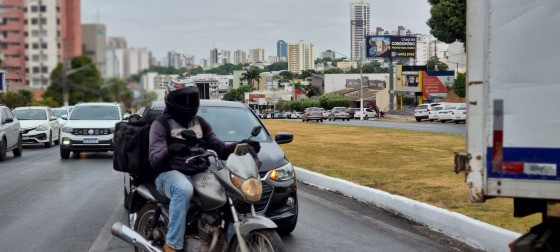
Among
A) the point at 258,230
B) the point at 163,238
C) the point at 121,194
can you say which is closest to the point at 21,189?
the point at 121,194

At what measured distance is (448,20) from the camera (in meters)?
51.9

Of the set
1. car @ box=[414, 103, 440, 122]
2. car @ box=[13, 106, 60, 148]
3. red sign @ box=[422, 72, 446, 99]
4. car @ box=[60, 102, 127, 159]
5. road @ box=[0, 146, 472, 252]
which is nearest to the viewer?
road @ box=[0, 146, 472, 252]

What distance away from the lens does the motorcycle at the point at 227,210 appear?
5051 mm

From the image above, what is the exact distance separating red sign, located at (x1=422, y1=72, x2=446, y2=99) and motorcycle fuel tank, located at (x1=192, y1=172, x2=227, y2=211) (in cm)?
8933

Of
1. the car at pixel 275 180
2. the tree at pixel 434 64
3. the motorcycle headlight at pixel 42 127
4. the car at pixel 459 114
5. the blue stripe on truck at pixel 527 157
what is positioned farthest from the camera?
the tree at pixel 434 64

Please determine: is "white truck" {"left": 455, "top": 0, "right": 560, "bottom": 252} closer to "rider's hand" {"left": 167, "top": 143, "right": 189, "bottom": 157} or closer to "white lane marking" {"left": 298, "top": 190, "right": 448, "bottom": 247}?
"rider's hand" {"left": 167, "top": 143, "right": 189, "bottom": 157}

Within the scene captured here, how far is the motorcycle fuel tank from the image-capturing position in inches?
204

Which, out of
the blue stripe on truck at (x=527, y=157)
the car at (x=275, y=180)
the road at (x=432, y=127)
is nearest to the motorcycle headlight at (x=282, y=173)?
the car at (x=275, y=180)

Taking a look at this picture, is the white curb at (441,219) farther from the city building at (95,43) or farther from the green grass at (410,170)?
the city building at (95,43)

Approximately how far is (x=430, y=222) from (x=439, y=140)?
17676 millimetres

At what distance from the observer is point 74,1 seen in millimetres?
3193

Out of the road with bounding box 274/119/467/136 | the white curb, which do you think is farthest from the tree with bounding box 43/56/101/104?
the road with bounding box 274/119/467/136

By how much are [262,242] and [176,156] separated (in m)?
1.08

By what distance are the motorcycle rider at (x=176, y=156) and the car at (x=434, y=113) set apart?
163ft
